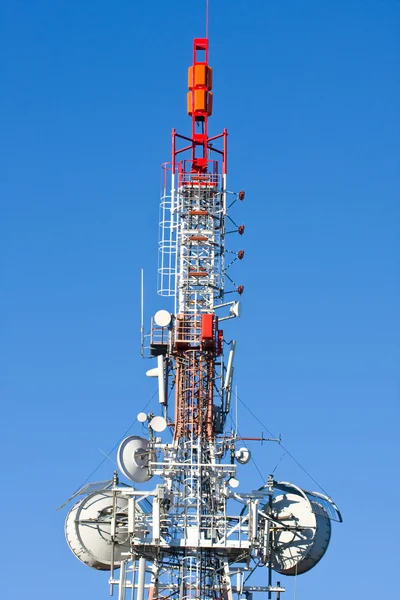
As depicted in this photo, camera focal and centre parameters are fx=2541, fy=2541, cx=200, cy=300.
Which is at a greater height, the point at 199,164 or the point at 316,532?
the point at 199,164

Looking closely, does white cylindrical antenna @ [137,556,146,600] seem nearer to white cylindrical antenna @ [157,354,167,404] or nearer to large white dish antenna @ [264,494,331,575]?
large white dish antenna @ [264,494,331,575]

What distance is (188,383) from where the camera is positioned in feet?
488

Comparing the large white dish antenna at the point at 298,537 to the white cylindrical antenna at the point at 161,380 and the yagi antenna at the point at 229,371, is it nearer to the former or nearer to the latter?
the yagi antenna at the point at 229,371

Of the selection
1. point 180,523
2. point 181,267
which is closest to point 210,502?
point 180,523

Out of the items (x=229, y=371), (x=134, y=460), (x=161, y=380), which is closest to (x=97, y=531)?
(x=134, y=460)

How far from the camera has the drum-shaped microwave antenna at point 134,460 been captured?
14675 centimetres

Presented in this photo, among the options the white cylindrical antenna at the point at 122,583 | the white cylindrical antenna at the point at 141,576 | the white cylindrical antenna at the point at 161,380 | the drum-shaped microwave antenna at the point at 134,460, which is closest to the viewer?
the white cylindrical antenna at the point at 141,576

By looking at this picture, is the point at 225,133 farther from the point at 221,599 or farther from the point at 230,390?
the point at 221,599

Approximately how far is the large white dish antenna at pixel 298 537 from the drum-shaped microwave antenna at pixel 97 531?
349 inches

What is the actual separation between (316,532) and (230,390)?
9.72 meters

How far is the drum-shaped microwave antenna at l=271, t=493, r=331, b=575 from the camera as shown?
147750 millimetres

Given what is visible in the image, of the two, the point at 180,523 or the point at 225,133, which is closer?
the point at 180,523

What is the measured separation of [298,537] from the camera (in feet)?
485

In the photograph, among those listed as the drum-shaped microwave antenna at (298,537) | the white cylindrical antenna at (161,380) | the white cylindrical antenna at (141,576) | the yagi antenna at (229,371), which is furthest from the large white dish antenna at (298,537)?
the white cylindrical antenna at (161,380)
